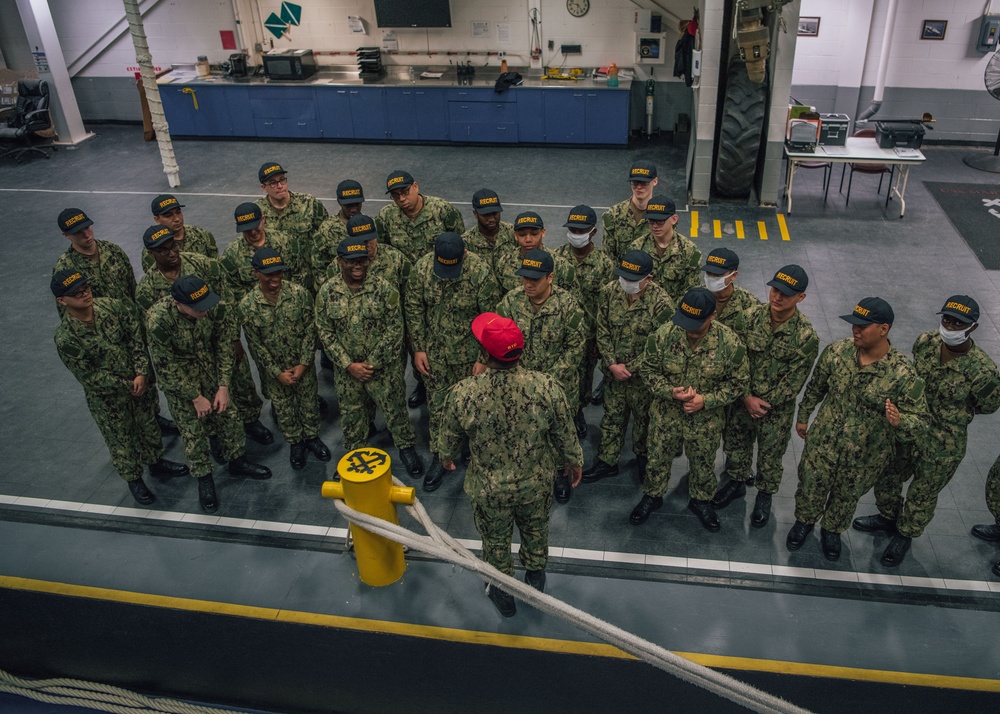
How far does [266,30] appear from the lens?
1523 cm

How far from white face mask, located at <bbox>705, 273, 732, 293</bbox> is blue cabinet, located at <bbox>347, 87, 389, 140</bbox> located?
34.4ft

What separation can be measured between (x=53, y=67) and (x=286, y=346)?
1185 cm

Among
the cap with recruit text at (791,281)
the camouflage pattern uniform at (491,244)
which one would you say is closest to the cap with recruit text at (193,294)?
the camouflage pattern uniform at (491,244)

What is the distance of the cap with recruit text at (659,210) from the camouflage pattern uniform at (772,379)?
121 cm

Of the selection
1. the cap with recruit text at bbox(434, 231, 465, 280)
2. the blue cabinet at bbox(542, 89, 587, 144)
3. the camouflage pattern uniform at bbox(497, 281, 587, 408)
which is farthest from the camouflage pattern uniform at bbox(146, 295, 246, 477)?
the blue cabinet at bbox(542, 89, 587, 144)

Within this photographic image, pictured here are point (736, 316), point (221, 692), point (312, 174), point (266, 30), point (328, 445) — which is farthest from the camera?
point (266, 30)

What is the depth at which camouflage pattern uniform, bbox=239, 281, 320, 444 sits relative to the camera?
18.5ft

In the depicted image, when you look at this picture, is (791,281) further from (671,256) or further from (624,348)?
(671,256)

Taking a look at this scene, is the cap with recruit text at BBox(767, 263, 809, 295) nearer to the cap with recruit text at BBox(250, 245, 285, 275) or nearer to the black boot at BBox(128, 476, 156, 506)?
the cap with recruit text at BBox(250, 245, 285, 275)

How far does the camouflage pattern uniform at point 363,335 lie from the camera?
5.57 m

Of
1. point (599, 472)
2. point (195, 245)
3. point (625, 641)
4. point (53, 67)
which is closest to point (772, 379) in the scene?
point (599, 472)

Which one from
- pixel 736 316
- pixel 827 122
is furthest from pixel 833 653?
pixel 827 122

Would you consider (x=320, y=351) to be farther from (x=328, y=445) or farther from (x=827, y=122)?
(x=827, y=122)

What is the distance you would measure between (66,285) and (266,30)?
38.7 ft
